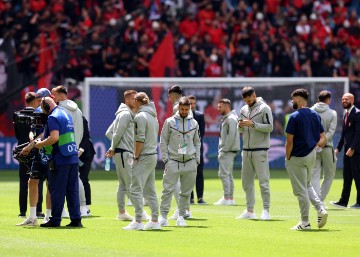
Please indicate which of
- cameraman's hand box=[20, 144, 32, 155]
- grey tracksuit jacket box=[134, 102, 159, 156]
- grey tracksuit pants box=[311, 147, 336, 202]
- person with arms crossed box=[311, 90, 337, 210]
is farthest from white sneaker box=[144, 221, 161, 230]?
grey tracksuit pants box=[311, 147, 336, 202]

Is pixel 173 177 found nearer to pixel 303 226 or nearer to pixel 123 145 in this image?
pixel 123 145

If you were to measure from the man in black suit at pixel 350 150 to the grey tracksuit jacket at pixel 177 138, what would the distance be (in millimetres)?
5850

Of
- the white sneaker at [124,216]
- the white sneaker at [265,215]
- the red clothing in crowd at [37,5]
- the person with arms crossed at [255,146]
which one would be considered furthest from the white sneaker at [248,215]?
the red clothing in crowd at [37,5]

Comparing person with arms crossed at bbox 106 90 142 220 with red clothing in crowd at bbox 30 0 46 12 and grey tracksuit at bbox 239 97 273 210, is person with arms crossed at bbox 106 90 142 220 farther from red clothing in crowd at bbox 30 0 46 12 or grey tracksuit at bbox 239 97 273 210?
red clothing in crowd at bbox 30 0 46 12

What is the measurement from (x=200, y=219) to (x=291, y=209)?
2.98m

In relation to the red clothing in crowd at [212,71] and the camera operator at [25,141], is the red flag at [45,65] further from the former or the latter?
the camera operator at [25,141]

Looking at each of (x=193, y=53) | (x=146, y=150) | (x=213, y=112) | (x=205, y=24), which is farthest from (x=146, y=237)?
(x=205, y=24)

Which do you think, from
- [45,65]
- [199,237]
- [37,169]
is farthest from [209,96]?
[199,237]

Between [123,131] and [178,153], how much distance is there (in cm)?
123

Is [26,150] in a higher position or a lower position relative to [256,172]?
higher

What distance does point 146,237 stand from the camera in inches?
631

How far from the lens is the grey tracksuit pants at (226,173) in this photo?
2378 centimetres

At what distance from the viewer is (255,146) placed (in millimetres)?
19625

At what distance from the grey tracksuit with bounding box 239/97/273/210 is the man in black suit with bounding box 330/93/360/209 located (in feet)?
12.1
